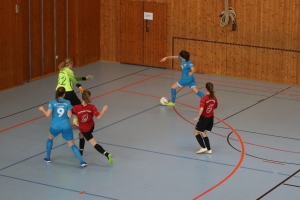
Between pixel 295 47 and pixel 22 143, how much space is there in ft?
37.0

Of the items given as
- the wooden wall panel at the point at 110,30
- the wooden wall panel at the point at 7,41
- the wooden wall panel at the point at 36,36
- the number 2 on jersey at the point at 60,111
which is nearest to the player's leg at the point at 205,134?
the number 2 on jersey at the point at 60,111

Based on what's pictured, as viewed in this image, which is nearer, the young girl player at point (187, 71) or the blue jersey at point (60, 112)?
the blue jersey at point (60, 112)

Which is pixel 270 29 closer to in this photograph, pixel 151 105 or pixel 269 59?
pixel 269 59

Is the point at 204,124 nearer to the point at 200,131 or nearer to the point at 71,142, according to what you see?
the point at 200,131

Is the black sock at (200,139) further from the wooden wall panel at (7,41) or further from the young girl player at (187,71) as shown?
the wooden wall panel at (7,41)

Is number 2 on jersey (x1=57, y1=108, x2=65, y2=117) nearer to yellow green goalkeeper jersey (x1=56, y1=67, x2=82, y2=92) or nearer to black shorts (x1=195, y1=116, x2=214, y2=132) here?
yellow green goalkeeper jersey (x1=56, y1=67, x2=82, y2=92)

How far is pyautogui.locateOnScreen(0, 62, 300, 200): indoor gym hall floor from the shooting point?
15.1 m

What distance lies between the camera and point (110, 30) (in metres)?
28.3

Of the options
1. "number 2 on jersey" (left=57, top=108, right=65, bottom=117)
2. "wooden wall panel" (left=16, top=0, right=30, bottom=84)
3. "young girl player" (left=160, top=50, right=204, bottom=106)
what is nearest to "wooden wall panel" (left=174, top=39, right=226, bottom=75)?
"young girl player" (left=160, top=50, right=204, bottom=106)

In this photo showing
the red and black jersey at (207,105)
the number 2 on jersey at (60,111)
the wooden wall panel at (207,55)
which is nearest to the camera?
the number 2 on jersey at (60,111)

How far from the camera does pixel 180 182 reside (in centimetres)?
1553

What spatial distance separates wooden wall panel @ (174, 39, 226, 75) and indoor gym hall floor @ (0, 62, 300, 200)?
1048 millimetres

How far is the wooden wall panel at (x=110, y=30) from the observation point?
2794cm

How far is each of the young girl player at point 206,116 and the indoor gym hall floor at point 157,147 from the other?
0.33 metres
